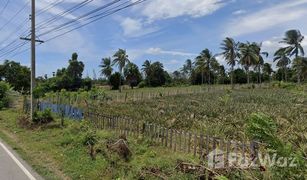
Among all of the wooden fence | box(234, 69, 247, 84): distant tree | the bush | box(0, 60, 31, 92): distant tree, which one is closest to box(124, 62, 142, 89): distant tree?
box(234, 69, 247, 84): distant tree

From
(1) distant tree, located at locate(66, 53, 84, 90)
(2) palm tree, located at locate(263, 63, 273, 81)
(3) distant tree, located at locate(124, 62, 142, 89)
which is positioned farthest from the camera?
(2) palm tree, located at locate(263, 63, 273, 81)

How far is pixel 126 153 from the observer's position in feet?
38.2

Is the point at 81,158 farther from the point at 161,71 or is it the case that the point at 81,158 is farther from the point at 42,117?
the point at 161,71

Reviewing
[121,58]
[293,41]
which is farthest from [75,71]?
[293,41]

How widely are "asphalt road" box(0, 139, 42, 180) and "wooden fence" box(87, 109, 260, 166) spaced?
451cm

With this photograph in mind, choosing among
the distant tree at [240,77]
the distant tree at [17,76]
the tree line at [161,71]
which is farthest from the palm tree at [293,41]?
the distant tree at [17,76]

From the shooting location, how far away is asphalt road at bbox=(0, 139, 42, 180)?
32.8 feet

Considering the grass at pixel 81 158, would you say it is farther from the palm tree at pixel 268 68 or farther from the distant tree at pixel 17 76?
the palm tree at pixel 268 68

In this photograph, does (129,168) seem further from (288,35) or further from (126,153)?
(288,35)

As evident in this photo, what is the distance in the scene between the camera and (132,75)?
97.4 metres

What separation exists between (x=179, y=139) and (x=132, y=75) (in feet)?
281

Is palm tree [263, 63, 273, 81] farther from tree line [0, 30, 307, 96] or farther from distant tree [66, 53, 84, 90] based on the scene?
distant tree [66, 53, 84, 90]

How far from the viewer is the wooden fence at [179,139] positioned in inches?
360

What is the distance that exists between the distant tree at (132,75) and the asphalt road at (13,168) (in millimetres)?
81983
